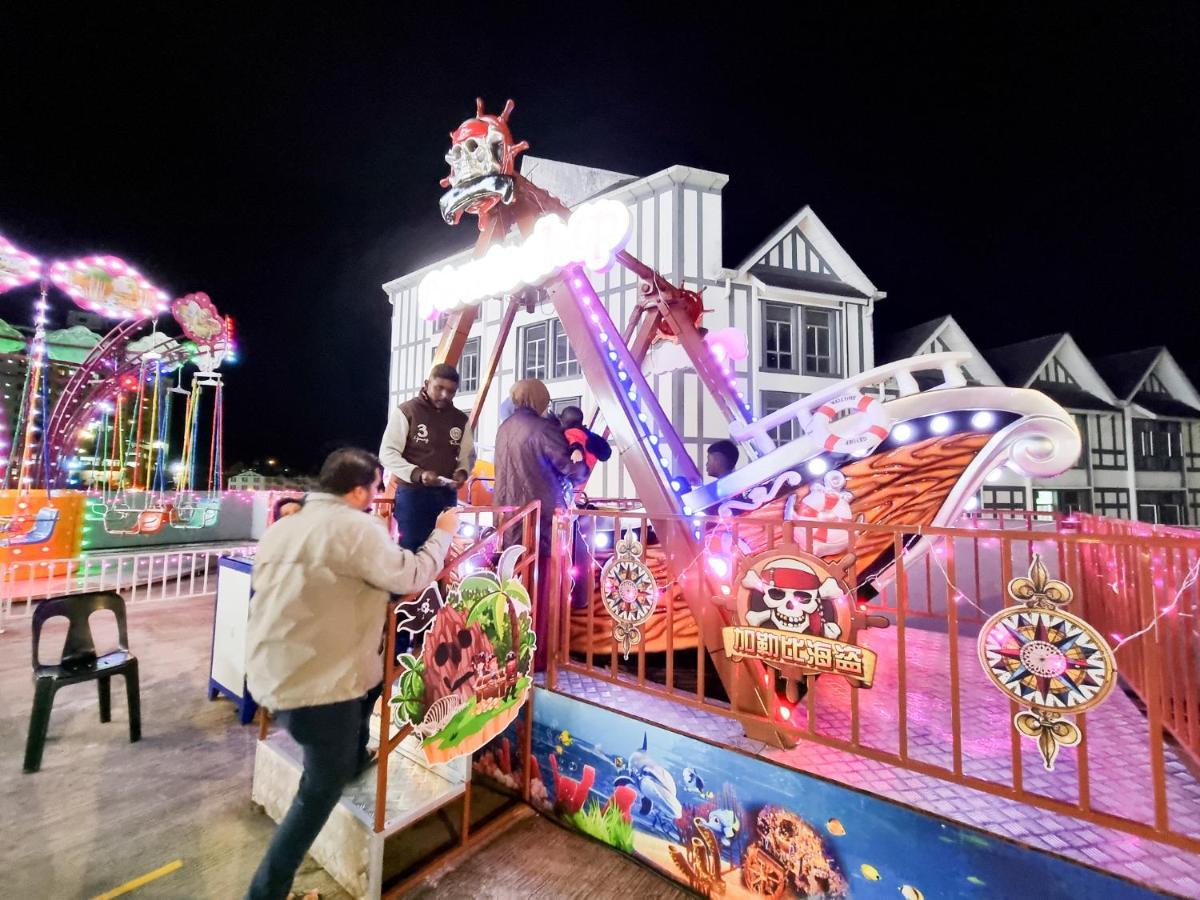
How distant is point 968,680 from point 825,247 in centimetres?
1472

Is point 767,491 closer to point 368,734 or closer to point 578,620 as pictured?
point 578,620

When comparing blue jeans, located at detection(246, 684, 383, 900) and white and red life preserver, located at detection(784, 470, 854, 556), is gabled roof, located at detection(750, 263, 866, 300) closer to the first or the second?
white and red life preserver, located at detection(784, 470, 854, 556)

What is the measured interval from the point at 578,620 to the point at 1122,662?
13.8ft

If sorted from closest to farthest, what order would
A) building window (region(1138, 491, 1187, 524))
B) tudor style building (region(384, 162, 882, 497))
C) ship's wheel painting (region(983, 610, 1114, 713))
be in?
ship's wheel painting (region(983, 610, 1114, 713)), tudor style building (region(384, 162, 882, 497)), building window (region(1138, 491, 1187, 524))

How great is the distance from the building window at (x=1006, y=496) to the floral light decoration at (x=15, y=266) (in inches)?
1011

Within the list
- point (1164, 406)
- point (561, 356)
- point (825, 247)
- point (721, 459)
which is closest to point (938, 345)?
point (825, 247)

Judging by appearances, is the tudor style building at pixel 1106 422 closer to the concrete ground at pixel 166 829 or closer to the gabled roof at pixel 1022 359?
the gabled roof at pixel 1022 359

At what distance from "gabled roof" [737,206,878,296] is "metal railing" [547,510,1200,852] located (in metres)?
12.5

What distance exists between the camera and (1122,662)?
4129 millimetres

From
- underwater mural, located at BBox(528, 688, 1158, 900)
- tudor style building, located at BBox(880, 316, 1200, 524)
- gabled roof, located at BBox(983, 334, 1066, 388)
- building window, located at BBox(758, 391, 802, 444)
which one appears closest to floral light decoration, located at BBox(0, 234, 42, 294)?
underwater mural, located at BBox(528, 688, 1158, 900)

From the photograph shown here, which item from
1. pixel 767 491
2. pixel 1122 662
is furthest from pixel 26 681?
pixel 1122 662

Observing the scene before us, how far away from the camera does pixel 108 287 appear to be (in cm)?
1295

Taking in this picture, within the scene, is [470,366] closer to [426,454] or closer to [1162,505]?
[426,454]

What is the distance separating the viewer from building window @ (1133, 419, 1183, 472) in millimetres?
20016
